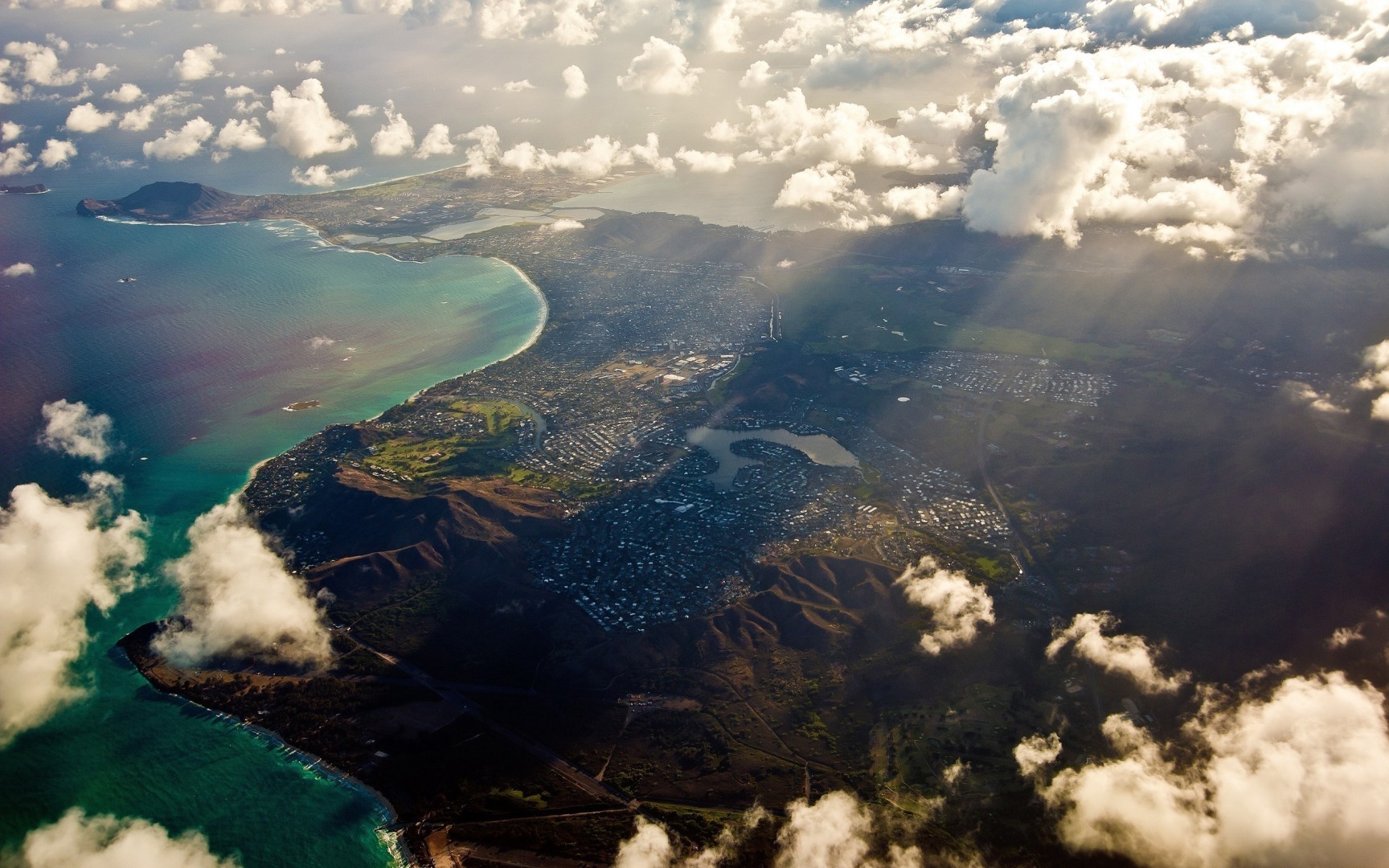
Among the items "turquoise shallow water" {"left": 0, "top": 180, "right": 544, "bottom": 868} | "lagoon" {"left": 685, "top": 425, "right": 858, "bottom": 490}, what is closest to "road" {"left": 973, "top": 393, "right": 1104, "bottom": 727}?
"lagoon" {"left": 685, "top": 425, "right": 858, "bottom": 490}

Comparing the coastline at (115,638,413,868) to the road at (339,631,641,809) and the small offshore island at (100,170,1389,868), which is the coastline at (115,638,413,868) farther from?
the road at (339,631,641,809)

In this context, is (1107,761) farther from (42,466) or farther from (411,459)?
(42,466)

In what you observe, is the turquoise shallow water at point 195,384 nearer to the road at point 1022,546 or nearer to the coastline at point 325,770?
the coastline at point 325,770

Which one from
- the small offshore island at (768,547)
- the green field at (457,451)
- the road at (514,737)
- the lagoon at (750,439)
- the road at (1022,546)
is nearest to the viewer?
the road at (514,737)

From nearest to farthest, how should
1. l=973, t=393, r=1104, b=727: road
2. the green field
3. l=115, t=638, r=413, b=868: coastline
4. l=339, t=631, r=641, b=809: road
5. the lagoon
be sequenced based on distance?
1. l=115, t=638, r=413, b=868: coastline
2. l=339, t=631, r=641, b=809: road
3. l=973, t=393, r=1104, b=727: road
4. the lagoon
5. the green field

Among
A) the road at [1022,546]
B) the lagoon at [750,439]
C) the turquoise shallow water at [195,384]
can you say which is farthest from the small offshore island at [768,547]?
the turquoise shallow water at [195,384]

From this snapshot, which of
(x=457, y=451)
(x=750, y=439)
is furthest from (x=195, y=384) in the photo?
(x=750, y=439)

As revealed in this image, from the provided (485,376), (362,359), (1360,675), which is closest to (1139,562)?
(1360,675)
